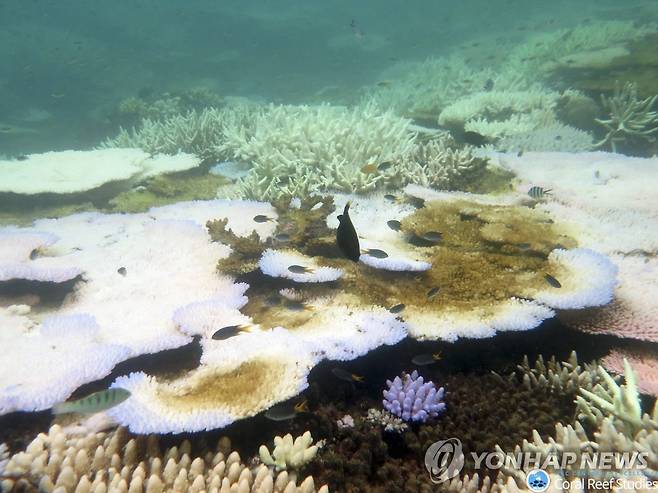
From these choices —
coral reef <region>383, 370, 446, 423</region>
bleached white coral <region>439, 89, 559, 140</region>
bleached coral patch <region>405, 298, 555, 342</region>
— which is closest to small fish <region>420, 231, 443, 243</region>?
bleached coral patch <region>405, 298, 555, 342</region>

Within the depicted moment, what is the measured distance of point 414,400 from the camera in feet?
9.62

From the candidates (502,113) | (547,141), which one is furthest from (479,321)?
(502,113)

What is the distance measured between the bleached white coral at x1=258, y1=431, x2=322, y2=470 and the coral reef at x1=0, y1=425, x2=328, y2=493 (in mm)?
72

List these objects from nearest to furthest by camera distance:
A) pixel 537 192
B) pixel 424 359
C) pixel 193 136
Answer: pixel 424 359, pixel 537 192, pixel 193 136

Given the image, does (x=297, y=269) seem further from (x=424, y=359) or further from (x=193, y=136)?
(x=193, y=136)

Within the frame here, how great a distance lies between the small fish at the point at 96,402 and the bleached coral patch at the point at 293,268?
1482mm

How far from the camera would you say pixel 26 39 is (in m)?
23.7

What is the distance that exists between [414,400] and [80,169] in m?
7.54

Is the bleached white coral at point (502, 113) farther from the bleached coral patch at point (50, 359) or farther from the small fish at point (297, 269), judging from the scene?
the bleached coral patch at point (50, 359)

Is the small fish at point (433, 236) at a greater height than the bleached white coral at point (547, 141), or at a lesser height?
lesser

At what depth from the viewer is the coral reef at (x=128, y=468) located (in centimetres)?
231

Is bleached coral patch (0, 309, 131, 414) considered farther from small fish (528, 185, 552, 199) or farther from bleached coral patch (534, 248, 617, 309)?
small fish (528, 185, 552, 199)

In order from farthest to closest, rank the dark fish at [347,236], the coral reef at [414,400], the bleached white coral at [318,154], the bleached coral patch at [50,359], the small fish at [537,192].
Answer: the bleached white coral at [318,154]
the small fish at [537,192]
the coral reef at [414,400]
the dark fish at [347,236]
the bleached coral patch at [50,359]

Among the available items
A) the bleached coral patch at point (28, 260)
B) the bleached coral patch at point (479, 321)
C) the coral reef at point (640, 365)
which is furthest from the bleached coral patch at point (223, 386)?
the coral reef at point (640, 365)
